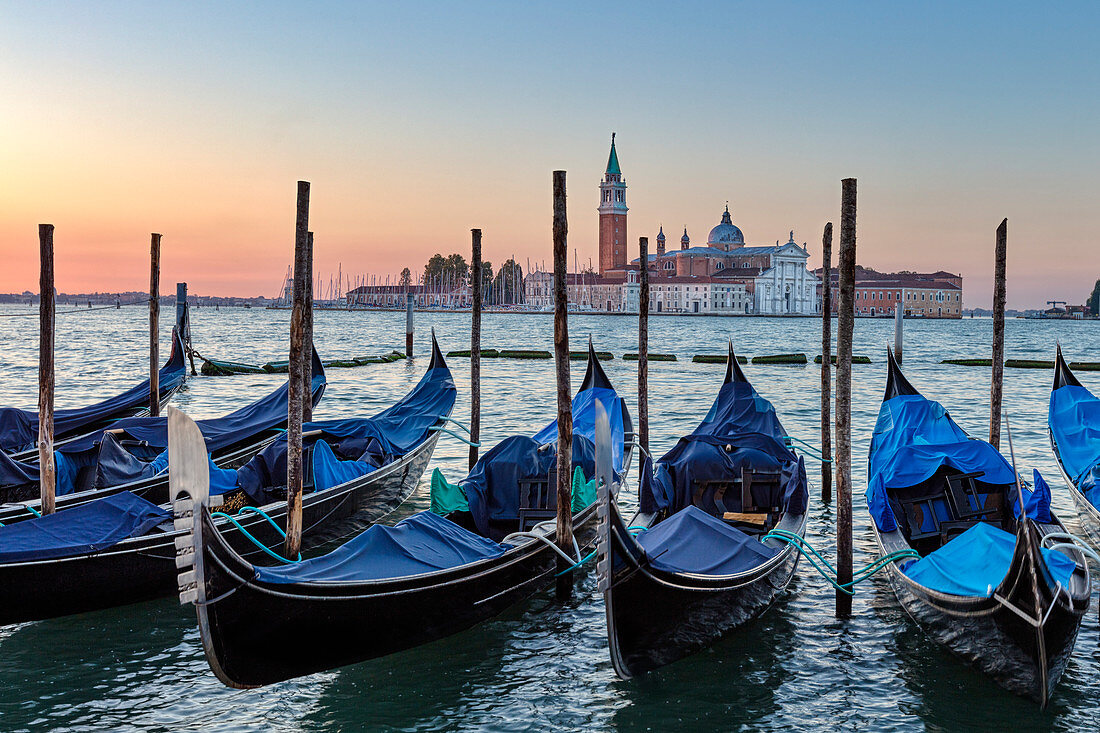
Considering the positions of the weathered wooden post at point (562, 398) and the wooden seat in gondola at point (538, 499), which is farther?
the wooden seat in gondola at point (538, 499)

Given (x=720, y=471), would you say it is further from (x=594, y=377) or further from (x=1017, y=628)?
(x=594, y=377)

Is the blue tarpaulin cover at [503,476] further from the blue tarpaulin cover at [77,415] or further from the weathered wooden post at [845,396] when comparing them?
the blue tarpaulin cover at [77,415]

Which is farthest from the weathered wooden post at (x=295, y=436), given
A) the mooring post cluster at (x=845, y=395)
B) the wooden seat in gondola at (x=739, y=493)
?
the mooring post cluster at (x=845, y=395)

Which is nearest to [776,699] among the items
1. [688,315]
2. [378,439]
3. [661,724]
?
[661,724]

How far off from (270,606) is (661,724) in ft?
4.44

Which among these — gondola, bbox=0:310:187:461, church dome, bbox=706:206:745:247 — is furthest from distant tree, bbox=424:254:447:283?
gondola, bbox=0:310:187:461

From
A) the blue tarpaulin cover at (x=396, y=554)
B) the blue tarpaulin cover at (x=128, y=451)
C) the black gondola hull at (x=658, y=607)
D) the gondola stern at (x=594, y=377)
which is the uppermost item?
the gondola stern at (x=594, y=377)

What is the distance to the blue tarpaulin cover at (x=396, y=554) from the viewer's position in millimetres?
3299

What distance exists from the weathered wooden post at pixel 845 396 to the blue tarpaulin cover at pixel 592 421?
6.98ft

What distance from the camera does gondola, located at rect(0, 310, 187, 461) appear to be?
6.22 meters

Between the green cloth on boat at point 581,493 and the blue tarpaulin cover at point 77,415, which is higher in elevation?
the blue tarpaulin cover at point 77,415

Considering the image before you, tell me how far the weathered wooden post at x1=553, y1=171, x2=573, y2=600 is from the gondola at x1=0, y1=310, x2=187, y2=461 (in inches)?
115

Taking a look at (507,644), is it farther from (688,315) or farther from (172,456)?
(688,315)

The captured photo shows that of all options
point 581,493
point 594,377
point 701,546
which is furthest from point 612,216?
point 701,546
